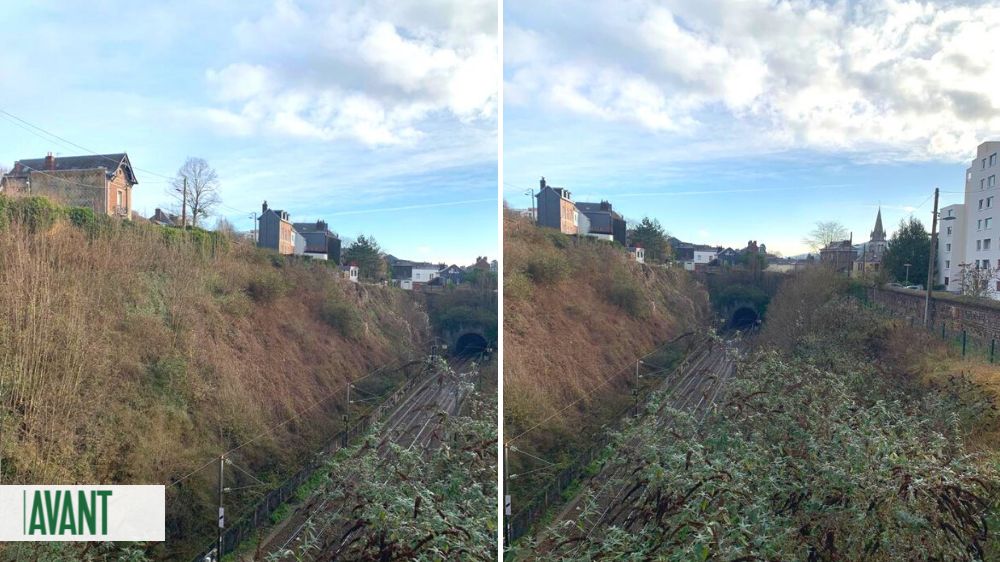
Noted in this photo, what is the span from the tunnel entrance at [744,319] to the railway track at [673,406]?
0.11 m

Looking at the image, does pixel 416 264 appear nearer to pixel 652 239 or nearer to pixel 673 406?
pixel 652 239

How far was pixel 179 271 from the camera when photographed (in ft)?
9.62

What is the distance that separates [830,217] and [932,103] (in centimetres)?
71

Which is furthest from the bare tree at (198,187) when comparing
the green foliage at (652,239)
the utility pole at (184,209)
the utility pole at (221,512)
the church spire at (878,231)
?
the church spire at (878,231)

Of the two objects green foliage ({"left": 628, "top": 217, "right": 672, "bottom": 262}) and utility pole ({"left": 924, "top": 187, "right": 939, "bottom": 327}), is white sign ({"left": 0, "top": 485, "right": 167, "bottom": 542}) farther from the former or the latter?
utility pole ({"left": 924, "top": 187, "right": 939, "bottom": 327})

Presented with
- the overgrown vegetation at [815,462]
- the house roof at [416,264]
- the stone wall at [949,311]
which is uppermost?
the house roof at [416,264]

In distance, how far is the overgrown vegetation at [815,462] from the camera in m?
2.56

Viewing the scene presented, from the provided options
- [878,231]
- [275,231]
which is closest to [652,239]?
[878,231]

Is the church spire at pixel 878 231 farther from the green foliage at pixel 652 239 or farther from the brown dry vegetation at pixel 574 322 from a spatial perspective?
the green foliage at pixel 652 239

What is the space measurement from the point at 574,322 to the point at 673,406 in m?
0.66

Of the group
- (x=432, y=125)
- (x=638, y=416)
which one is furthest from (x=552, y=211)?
(x=638, y=416)

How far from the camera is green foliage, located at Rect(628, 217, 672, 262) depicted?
322 centimetres

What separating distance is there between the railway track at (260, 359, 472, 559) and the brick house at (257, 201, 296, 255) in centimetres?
96

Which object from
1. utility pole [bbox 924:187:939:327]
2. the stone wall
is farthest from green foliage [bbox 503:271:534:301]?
utility pole [bbox 924:187:939:327]
